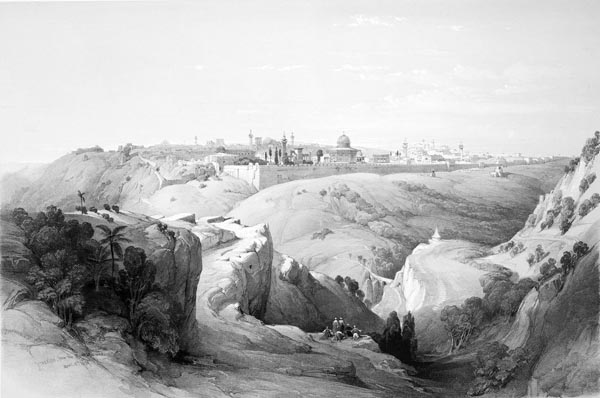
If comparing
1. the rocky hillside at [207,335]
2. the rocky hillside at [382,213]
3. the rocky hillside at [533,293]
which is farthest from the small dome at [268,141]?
the rocky hillside at [533,293]

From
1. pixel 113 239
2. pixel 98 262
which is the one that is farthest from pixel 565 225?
pixel 98 262

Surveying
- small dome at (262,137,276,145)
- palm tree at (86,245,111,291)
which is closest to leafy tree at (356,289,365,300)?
A: small dome at (262,137,276,145)

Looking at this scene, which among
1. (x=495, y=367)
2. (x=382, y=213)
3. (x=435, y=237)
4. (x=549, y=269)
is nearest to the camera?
(x=495, y=367)

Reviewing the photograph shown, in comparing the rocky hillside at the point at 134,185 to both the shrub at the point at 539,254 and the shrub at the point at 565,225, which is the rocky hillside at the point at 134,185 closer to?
the shrub at the point at 539,254

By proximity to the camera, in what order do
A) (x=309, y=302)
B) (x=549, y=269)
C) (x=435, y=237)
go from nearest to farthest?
(x=549, y=269) < (x=309, y=302) < (x=435, y=237)

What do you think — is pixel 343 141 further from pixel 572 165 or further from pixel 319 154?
pixel 572 165

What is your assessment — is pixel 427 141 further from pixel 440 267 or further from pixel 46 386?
pixel 46 386

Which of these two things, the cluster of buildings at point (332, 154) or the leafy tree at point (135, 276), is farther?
the cluster of buildings at point (332, 154)
